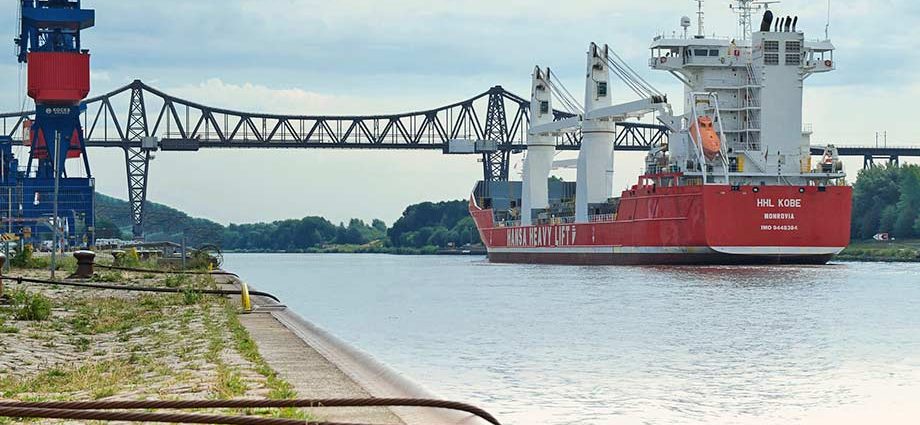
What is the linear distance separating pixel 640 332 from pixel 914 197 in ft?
201

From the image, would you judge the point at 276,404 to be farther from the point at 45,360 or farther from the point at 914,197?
the point at 914,197

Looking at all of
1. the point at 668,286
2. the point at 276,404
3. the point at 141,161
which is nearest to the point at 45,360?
the point at 276,404

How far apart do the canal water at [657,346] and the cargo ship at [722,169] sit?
7.28 m

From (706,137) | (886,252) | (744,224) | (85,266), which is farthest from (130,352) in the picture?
(886,252)

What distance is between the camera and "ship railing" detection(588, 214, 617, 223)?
55.8 m

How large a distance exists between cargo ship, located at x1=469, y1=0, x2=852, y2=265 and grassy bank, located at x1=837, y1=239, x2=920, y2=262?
16.9 metres

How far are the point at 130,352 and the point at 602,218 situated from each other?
43551 mm

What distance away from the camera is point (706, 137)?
159 ft

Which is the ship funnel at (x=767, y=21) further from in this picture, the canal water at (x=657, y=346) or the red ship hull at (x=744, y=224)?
the canal water at (x=657, y=346)

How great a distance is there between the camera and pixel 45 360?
13.6 meters

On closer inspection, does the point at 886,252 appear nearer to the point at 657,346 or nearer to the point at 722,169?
the point at 722,169

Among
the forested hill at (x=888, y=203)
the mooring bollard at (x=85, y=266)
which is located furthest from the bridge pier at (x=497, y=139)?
the mooring bollard at (x=85, y=266)

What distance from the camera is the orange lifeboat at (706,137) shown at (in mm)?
48062

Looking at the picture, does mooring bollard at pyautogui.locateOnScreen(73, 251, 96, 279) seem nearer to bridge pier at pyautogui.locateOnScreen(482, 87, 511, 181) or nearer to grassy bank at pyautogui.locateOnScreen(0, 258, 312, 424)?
grassy bank at pyautogui.locateOnScreen(0, 258, 312, 424)
